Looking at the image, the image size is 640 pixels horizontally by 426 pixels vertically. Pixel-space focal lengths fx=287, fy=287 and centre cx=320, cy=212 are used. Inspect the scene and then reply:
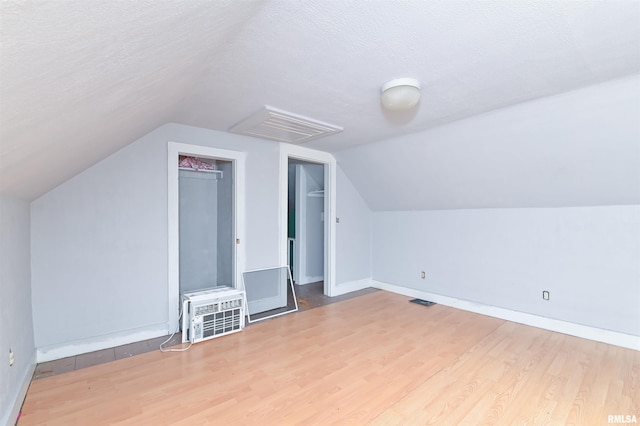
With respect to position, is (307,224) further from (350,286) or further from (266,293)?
(266,293)

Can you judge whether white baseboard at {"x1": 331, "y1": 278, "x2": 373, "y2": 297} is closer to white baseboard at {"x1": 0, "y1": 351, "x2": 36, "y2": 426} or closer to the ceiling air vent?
the ceiling air vent

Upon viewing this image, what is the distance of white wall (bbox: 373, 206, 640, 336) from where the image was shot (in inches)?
108

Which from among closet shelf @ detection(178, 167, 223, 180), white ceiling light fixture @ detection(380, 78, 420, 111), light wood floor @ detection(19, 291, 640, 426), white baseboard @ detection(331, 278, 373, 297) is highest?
white ceiling light fixture @ detection(380, 78, 420, 111)

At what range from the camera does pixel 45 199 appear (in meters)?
2.43

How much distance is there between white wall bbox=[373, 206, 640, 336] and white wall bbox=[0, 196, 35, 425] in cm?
421

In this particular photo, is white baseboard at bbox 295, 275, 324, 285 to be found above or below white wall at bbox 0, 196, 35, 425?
below

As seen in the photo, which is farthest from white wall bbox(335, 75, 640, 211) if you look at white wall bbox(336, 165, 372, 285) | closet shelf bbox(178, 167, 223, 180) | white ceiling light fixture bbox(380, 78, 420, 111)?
closet shelf bbox(178, 167, 223, 180)

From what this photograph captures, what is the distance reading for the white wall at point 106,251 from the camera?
243 centimetres

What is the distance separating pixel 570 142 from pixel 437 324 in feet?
7.32

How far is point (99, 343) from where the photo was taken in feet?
8.62

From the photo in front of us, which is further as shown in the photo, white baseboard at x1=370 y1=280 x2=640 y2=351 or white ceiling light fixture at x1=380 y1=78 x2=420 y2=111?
white baseboard at x1=370 y1=280 x2=640 y2=351

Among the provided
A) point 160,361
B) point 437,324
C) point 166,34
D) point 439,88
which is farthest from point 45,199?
point 437,324

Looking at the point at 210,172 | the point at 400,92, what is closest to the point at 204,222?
the point at 210,172

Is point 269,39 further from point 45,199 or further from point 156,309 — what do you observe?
point 156,309
